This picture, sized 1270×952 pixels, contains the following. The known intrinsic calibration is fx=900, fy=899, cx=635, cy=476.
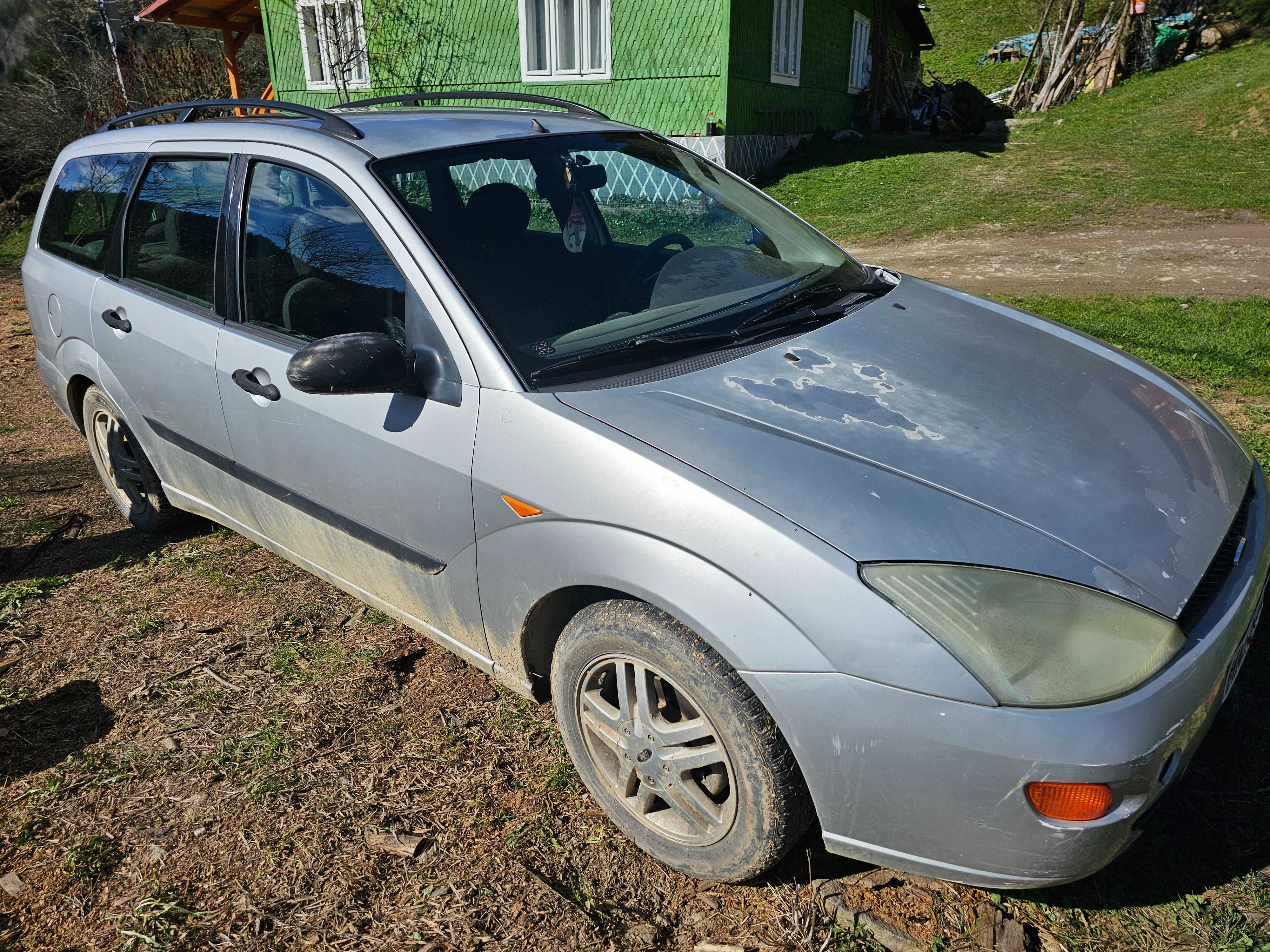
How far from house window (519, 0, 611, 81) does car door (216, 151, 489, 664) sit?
39.5ft

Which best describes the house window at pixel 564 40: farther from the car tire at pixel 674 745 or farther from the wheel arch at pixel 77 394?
the car tire at pixel 674 745

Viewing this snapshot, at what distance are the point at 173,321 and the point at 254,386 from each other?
0.66 m

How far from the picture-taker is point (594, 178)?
10.4 ft

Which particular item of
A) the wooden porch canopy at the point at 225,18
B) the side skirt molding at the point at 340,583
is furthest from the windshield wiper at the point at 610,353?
the wooden porch canopy at the point at 225,18

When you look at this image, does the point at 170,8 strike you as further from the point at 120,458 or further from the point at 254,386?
the point at 254,386

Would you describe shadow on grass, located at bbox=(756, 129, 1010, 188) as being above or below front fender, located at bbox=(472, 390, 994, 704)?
below

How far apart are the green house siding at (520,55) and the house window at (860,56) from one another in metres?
6.45

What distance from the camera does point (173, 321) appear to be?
128 inches

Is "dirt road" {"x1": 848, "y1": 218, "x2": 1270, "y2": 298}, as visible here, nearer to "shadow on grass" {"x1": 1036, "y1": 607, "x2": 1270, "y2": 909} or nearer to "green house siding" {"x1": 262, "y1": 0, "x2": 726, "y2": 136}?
"green house siding" {"x1": 262, "y1": 0, "x2": 726, "y2": 136}

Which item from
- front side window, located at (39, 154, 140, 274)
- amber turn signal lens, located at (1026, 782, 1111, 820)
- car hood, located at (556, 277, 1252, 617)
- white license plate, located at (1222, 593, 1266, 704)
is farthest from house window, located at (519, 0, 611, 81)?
amber turn signal lens, located at (1026, 782, 1111, 820)

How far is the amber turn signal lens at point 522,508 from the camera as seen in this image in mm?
2230

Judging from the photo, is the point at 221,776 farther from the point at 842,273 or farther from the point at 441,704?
the point at 842,273

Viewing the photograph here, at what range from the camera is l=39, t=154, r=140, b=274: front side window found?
3.70 metres

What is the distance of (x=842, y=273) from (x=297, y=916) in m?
2.56
